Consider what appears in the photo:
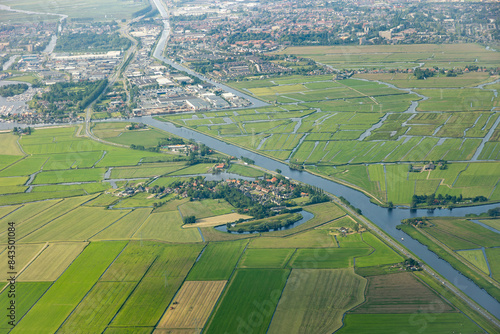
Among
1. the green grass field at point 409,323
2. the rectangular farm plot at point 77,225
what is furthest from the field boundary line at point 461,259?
the rectangular farm plot at point 77,225

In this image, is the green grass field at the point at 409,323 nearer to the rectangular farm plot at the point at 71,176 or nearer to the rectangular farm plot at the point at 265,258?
the rectangular farm plot at the point at 265,258

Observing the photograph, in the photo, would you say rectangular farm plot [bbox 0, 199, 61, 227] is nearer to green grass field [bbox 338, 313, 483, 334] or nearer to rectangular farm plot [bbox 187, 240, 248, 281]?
rectangular farm plot [bbox 187, 240, 248, 281]

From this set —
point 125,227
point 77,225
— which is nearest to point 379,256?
point 125,227

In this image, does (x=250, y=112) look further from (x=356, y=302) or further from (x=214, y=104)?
(x=356, y=302)

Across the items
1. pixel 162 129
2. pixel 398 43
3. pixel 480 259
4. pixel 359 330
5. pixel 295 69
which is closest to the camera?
pixel 359 330

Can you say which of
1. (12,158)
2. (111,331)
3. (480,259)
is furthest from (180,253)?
A: (12,158)

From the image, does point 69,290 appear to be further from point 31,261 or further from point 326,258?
point 326,258
